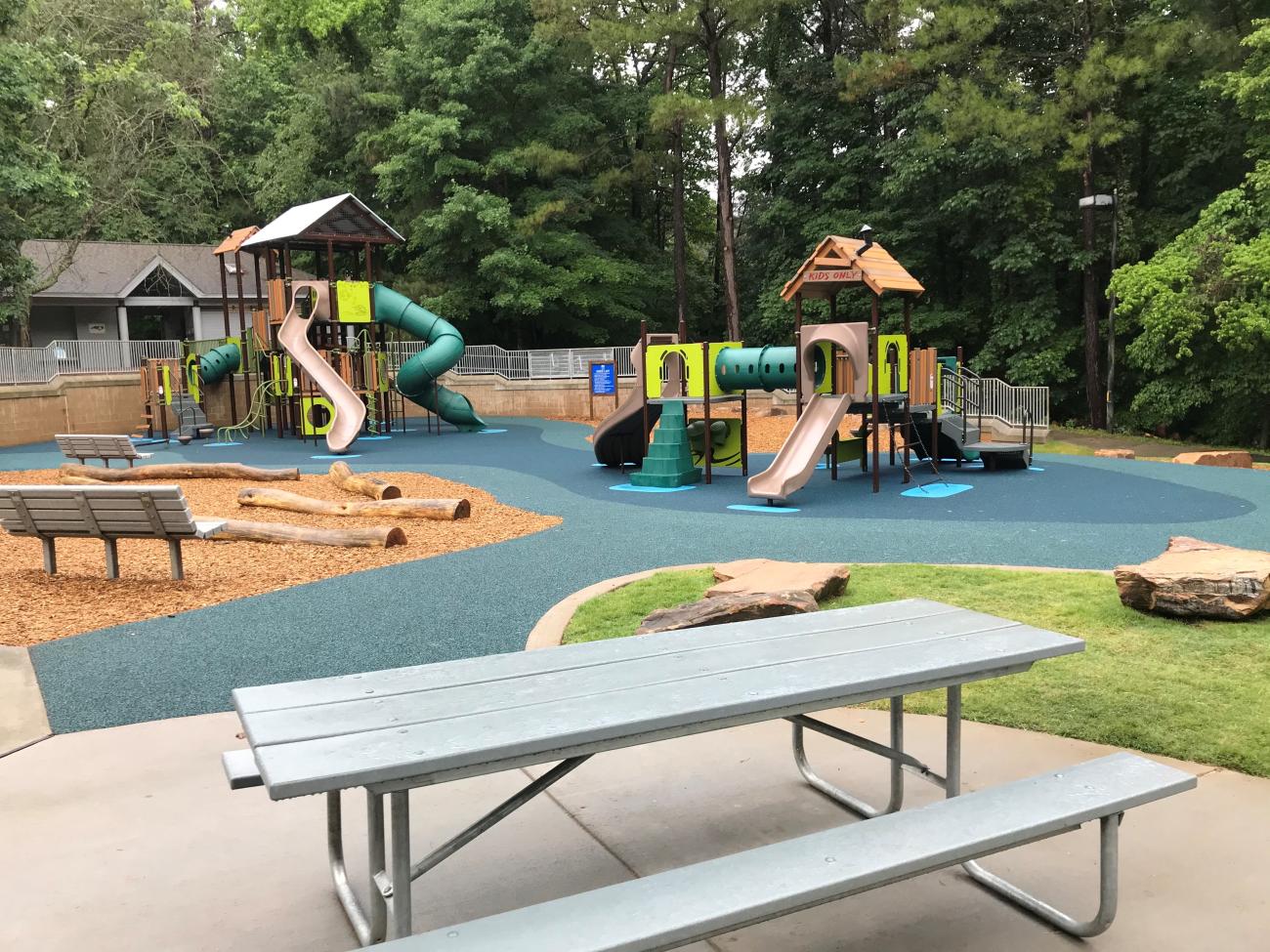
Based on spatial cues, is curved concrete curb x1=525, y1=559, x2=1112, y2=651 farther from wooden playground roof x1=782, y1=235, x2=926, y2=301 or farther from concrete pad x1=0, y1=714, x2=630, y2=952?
wooden playground roof x1=782, y1=235, x2=926, y2=301

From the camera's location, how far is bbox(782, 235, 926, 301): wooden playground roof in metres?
15.3

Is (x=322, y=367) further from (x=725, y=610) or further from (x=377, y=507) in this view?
(x=725, y=610)

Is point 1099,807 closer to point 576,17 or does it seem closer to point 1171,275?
point 1171,275

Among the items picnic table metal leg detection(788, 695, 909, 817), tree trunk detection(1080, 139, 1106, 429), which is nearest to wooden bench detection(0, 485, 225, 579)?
picnic table metal leg detection(788, 695, 909, 817)

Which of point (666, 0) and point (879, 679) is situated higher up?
point (666, 0)

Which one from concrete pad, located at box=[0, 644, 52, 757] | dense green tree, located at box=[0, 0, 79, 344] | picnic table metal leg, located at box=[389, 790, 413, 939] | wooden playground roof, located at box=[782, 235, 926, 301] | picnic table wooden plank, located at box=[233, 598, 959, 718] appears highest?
dense green tree, located at box=[0, 0, 79, 344]

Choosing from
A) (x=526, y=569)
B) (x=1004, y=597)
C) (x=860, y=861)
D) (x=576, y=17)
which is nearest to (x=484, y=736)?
(x=860, y=861)

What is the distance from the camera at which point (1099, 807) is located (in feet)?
9.01

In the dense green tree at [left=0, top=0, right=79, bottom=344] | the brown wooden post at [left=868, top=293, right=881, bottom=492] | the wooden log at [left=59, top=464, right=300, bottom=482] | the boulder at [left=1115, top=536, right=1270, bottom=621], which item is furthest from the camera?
the dense green tree at [left=0, top=0, right=79, bottom=344]

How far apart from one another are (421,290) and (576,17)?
1014 cm

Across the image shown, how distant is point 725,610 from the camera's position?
5664mm

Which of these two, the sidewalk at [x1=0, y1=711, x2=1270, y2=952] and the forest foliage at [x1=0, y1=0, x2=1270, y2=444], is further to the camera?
the forest foliage at [x1=0, y1=0, x2=1270, y2=444]

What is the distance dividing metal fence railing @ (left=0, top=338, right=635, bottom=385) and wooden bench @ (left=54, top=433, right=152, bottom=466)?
1188cm

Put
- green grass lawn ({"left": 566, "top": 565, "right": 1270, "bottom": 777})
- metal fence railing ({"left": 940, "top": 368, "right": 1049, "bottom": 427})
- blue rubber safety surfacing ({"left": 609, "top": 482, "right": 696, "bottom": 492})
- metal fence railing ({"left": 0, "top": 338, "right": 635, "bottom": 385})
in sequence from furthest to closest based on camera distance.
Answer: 1. metal fence railing ({"left": 0, "top": 338, "right": 635, "bottom": 385})
2. metal fence railing ({"left": 940, "top": 368, "right": 1049, "bottom": 427})
3. blue rubber safety surfacing ({"left": 609, "top": 482, "right": 696, "bottom": 492})
4. green grass lawn ({"left": 566, "top": 565, "right": 1270, "bottom": 777})
